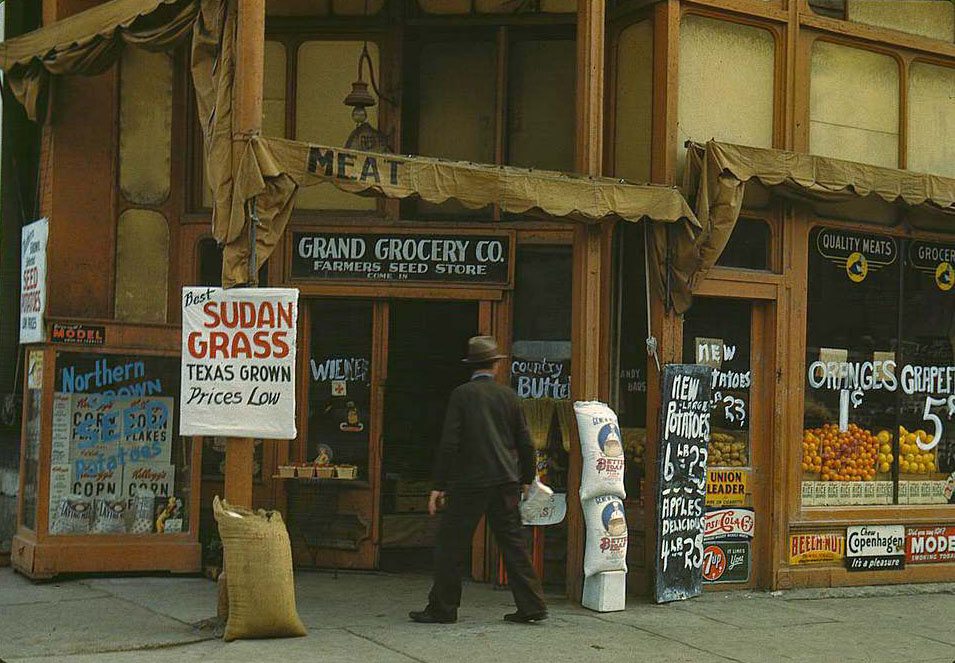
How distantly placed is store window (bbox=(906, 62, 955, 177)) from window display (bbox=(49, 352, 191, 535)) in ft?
21.8

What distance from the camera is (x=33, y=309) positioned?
1068 centimetres

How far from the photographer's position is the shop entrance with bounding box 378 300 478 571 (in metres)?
11.0

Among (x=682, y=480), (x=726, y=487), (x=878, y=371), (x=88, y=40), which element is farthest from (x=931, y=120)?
(x=88, y=40)

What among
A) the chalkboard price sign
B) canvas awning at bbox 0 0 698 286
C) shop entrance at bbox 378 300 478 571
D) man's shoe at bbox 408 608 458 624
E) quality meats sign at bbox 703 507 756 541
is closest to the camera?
canvas awning at bbox 0 0 698 286

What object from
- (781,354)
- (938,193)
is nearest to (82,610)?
(781,354)

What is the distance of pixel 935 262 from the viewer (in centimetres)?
1189

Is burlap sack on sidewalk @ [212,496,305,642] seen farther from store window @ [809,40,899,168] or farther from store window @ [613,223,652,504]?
store window @ [809,40,899,168]

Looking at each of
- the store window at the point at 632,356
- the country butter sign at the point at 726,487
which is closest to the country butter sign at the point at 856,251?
the store window at the point at 632,356

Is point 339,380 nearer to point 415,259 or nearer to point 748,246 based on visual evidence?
point 415,259

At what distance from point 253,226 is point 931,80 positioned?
21.6ft

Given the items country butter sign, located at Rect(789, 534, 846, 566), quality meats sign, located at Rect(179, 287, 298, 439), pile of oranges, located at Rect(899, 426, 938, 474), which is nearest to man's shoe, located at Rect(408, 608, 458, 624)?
quality meats sign, located at Rect(179, 287, 298, 439)

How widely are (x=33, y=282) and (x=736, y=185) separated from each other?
5.65 meters

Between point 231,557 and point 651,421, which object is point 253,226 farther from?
point 651,421

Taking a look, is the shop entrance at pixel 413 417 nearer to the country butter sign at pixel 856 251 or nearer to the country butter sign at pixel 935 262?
the country butter sign at pixel 856 251
